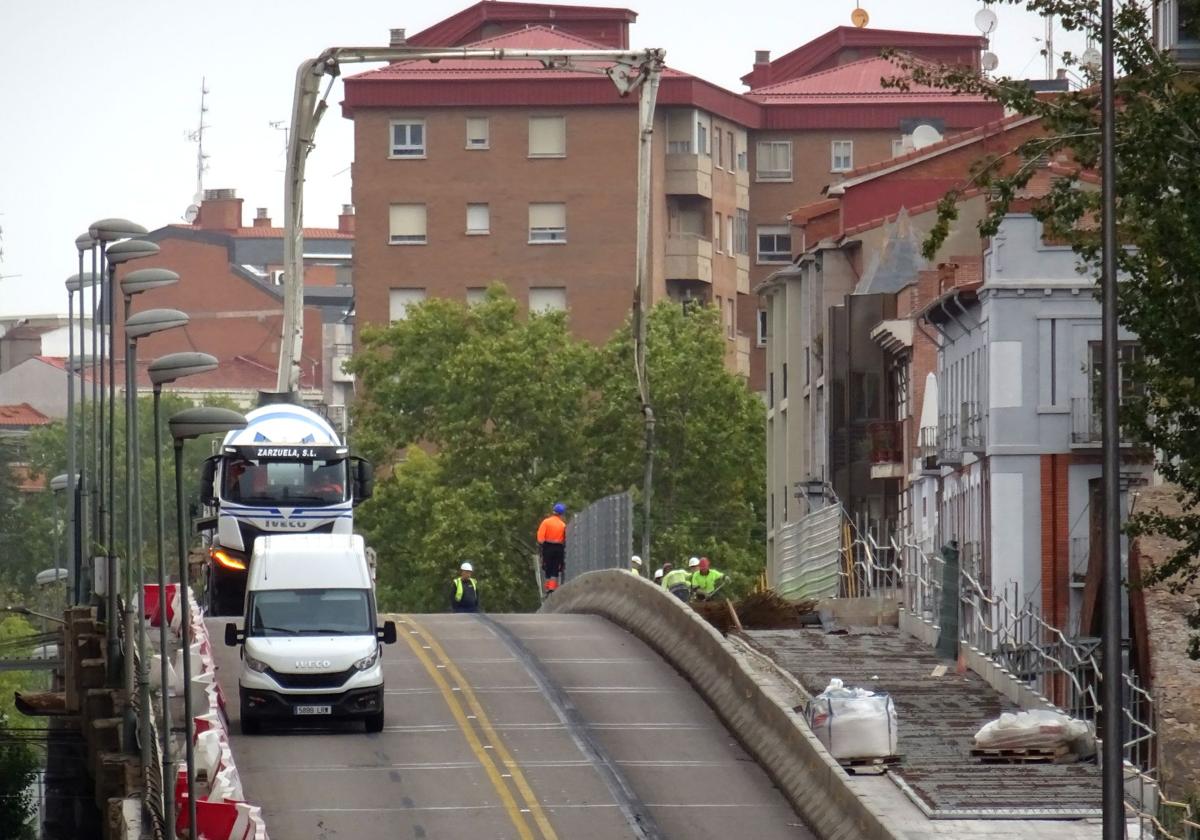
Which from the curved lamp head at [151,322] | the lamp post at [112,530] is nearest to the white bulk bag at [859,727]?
the lamp post at [112,530]

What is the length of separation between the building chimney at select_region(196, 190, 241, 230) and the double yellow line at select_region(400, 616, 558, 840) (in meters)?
124

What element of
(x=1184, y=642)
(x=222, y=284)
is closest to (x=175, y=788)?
(x=1184, y=642)

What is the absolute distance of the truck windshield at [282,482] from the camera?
46531 mm

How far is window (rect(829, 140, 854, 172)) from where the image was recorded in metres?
125

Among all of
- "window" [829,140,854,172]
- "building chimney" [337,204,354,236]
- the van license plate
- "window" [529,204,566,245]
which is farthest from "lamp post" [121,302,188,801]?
"building chimney" [337,204,354,236]

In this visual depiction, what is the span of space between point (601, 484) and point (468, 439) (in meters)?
4.66

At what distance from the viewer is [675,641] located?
42.1 meters

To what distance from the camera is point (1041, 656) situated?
41.8 metres

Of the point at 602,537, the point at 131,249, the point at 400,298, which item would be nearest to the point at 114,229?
the point at 131,249

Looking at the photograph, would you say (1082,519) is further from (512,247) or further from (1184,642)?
(512,247)

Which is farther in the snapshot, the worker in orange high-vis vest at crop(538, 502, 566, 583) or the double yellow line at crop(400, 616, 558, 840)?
the worker in orange high-vis vest at crop(538, 502, 566, 583)

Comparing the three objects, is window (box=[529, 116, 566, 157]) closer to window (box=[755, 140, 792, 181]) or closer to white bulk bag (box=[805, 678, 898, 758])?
window (box=[755, 140, 792, 181])

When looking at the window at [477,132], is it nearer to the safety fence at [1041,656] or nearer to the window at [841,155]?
the window at [841,155]

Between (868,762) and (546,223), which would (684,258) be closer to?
(546,223)
